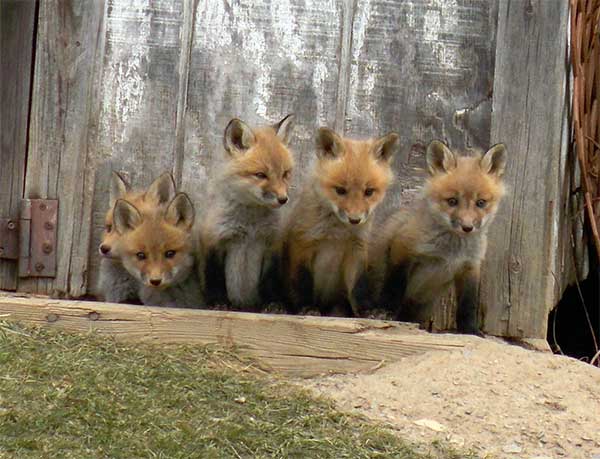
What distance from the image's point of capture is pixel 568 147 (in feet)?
23.3

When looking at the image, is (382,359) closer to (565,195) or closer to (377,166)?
(377,166)

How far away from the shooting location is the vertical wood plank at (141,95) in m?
6.95

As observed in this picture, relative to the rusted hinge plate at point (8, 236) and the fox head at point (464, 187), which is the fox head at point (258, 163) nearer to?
the fox head at point (464, 187)

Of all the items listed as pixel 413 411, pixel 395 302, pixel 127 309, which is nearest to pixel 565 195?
pixel 395 302

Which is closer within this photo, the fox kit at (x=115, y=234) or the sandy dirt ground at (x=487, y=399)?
the sandy dirt ground at (x=487, y=399)

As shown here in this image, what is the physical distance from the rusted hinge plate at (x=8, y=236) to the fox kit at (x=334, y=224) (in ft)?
5.87

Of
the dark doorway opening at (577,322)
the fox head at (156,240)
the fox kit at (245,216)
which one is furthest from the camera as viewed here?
the dark doorway opening at (577,322)

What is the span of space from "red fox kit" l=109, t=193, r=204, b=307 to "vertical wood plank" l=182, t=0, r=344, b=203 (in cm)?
64

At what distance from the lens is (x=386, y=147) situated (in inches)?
253

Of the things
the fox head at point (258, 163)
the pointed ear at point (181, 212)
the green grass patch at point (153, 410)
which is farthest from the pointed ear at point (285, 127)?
the green grass patch at point (153, 410)

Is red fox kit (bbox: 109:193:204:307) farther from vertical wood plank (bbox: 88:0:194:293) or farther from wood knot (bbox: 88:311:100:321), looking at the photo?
vertical wood plank (bbox: 88:0:194:293)

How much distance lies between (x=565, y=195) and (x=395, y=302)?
1489 mm

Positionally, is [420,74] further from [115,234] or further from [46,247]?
[46,247]

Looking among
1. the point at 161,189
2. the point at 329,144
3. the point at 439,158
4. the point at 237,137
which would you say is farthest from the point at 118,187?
the point at 439,158
